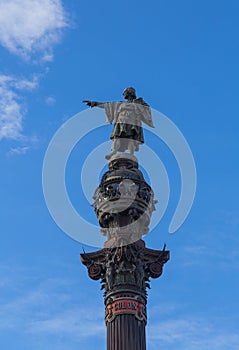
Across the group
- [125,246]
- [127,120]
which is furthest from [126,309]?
[127,120]

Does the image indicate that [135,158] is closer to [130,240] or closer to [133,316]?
[130,240]

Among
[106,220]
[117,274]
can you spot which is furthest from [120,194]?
[117,274]

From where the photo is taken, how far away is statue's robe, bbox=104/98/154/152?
46.6m

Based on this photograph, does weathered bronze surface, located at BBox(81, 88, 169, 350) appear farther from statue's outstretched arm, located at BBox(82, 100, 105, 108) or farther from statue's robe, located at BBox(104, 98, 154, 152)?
statue's outstretched arm, located at BBox(82, 100, 105, 108)

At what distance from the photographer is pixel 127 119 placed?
4672 cm

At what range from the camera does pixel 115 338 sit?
39.1 m

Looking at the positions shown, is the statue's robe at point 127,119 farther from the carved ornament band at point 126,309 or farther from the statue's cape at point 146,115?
the carved ornament band at point 126,309

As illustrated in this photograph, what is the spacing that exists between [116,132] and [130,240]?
753 cm

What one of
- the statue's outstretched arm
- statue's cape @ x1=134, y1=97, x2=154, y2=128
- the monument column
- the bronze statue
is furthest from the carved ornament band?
the statue's outstretched arm

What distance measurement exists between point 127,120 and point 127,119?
0.22 ft

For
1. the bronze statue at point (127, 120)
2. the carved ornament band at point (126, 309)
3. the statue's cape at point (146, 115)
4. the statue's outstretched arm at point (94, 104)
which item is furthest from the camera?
the statue's outstretched arm at point (94, 104)

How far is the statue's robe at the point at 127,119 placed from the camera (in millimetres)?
46594

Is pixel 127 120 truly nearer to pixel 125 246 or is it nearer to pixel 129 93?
pixel 129 93

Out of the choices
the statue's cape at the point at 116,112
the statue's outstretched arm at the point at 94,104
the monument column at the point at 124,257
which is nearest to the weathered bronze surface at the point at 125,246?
the monument column at the point at 124,257
